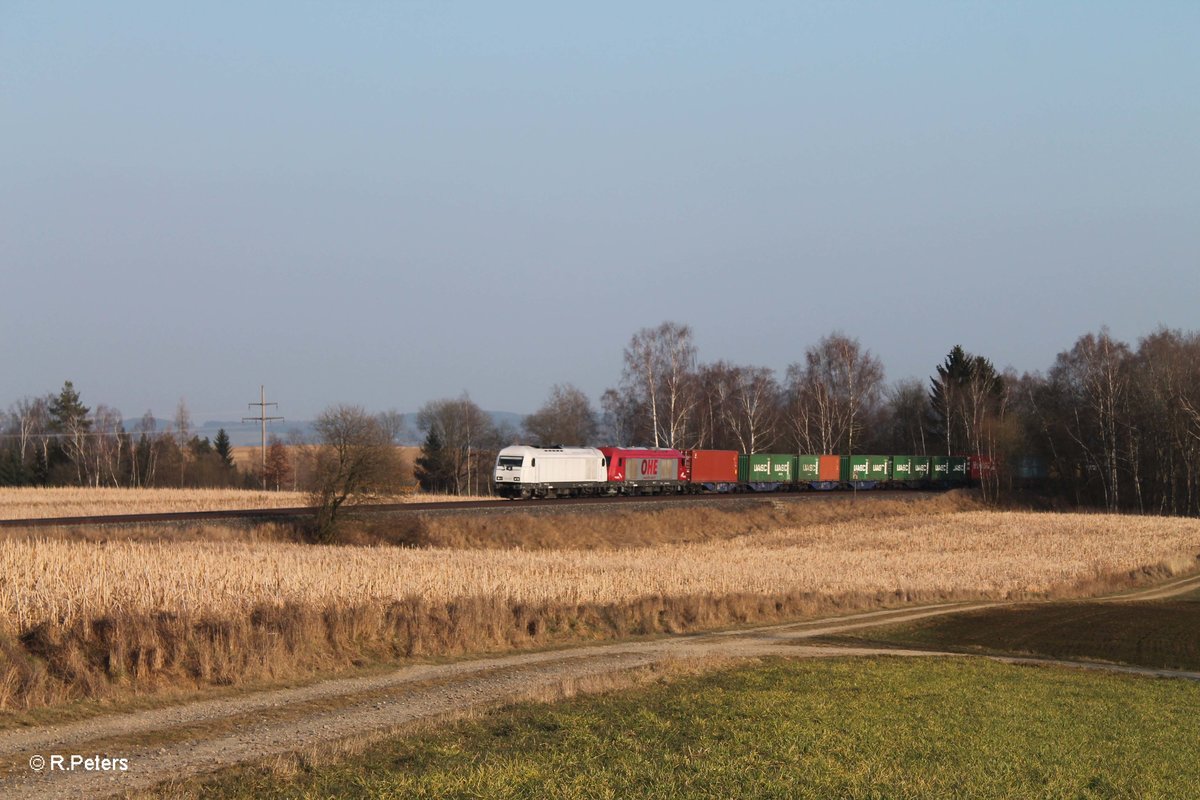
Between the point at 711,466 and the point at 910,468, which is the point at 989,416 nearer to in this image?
the point at 910,468

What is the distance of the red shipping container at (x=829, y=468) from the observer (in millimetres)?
78625

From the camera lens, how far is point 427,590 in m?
22.9

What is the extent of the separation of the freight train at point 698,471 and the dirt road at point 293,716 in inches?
1450

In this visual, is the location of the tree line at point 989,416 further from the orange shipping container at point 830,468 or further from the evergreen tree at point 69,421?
the evergreen tree at point 69,421

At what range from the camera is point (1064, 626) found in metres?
29.0

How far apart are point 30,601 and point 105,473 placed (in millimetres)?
96953

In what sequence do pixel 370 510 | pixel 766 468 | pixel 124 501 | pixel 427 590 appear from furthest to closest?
pixel 766 468, pixel 124 501, pixel 370 510, pixel 427 590

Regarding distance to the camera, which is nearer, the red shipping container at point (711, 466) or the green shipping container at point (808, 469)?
the red shipping container at point (711, 466)

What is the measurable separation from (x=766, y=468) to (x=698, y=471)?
7609 millimetres

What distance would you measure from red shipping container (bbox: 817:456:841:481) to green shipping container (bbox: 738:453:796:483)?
317cm

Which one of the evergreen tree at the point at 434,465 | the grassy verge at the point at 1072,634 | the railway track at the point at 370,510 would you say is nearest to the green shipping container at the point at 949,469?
the railway track at the point at 370,510

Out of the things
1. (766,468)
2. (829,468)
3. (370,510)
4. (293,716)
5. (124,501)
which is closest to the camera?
(293,716)

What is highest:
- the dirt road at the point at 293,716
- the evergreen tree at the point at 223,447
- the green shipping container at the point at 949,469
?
the evergreen tree at the point at 223,447

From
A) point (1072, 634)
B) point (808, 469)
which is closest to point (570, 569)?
point (1072, 634)
